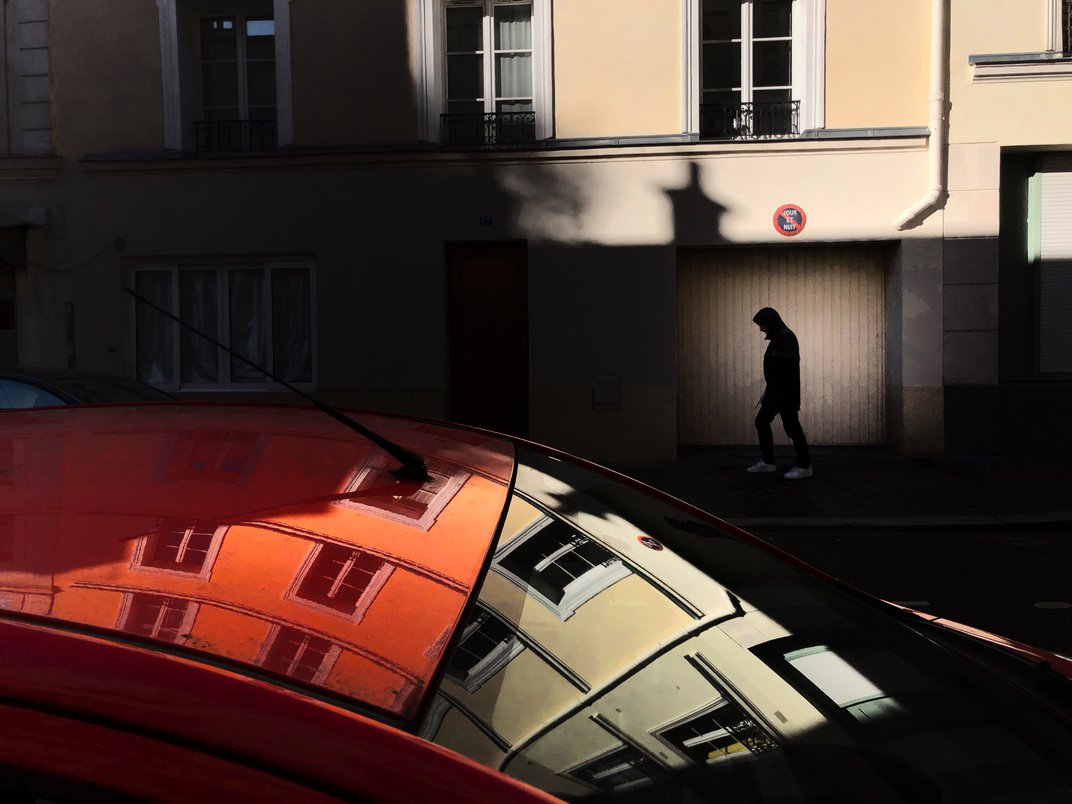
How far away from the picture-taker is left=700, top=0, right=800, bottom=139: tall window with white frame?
40.5 feet

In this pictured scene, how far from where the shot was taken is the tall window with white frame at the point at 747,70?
1236 centimetres

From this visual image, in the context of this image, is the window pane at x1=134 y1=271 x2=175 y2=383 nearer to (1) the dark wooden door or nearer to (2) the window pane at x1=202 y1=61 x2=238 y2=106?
(2) the window pane at x1=202 y1=61 x2=238 y2=106

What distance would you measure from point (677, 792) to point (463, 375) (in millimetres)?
11874

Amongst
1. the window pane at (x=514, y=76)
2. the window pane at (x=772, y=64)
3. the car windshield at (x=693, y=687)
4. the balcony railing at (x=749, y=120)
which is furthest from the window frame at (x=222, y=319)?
the car windshield at (x=693, y=687)

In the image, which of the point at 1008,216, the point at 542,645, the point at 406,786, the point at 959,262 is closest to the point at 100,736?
the point at 406,786

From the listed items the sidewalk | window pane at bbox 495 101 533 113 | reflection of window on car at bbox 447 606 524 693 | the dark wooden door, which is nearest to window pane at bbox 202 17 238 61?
window pane at bbox 495 101 533 113

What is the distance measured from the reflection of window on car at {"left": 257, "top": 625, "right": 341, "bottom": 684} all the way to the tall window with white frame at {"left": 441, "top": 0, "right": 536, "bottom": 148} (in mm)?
12113

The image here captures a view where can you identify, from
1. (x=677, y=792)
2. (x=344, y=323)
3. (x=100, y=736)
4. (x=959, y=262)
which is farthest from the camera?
(x=344, y=323)

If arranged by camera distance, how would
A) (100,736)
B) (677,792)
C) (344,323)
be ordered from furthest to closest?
(344,323), (677,792), (100,736)

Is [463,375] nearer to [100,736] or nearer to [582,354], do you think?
[582,354]

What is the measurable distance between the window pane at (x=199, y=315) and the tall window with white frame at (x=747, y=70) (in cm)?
686

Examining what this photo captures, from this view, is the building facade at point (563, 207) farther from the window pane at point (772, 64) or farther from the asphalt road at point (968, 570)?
the asphalt road at point (968, 570)

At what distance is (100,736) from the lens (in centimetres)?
92

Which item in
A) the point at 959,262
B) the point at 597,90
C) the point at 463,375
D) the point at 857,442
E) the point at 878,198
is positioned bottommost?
the point at 857,442
